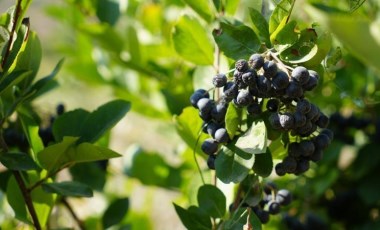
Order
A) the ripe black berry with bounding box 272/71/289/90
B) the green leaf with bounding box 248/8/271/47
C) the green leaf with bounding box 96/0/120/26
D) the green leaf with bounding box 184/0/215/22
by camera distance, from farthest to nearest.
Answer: the green leaf with bounding box 96/0/120/26 < the green leaf with bounding box 184/0/215/22 < the green leaf with bounding box 248/8/271/47 < the ripe black berry with bounding box 272/71/289/90

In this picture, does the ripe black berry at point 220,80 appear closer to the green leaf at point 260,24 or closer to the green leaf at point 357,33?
the green leaf at point 260,24

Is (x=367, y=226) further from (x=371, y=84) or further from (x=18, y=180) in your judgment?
(x=18, y=180)

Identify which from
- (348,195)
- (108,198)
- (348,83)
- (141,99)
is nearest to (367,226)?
(348,195)

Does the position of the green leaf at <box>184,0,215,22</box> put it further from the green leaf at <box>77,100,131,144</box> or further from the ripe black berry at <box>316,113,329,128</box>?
the ripe black berry at <box>316,113,329,128</box>

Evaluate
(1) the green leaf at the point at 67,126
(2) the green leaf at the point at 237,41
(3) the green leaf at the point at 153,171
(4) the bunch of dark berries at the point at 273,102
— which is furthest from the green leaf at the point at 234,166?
(3) the green leaf at the point at 153,171

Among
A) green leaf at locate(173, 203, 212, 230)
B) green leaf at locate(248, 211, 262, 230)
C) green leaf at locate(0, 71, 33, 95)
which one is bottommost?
green leaf at locate(173, 203, 212, 230)

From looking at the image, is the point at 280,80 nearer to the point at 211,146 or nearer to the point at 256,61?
the point at 256,61

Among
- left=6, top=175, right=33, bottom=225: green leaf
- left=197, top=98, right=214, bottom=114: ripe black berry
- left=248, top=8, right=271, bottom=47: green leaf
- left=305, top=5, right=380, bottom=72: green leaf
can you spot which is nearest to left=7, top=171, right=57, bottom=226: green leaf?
left=6, top=175, right=33, bottom=225: green leaf
